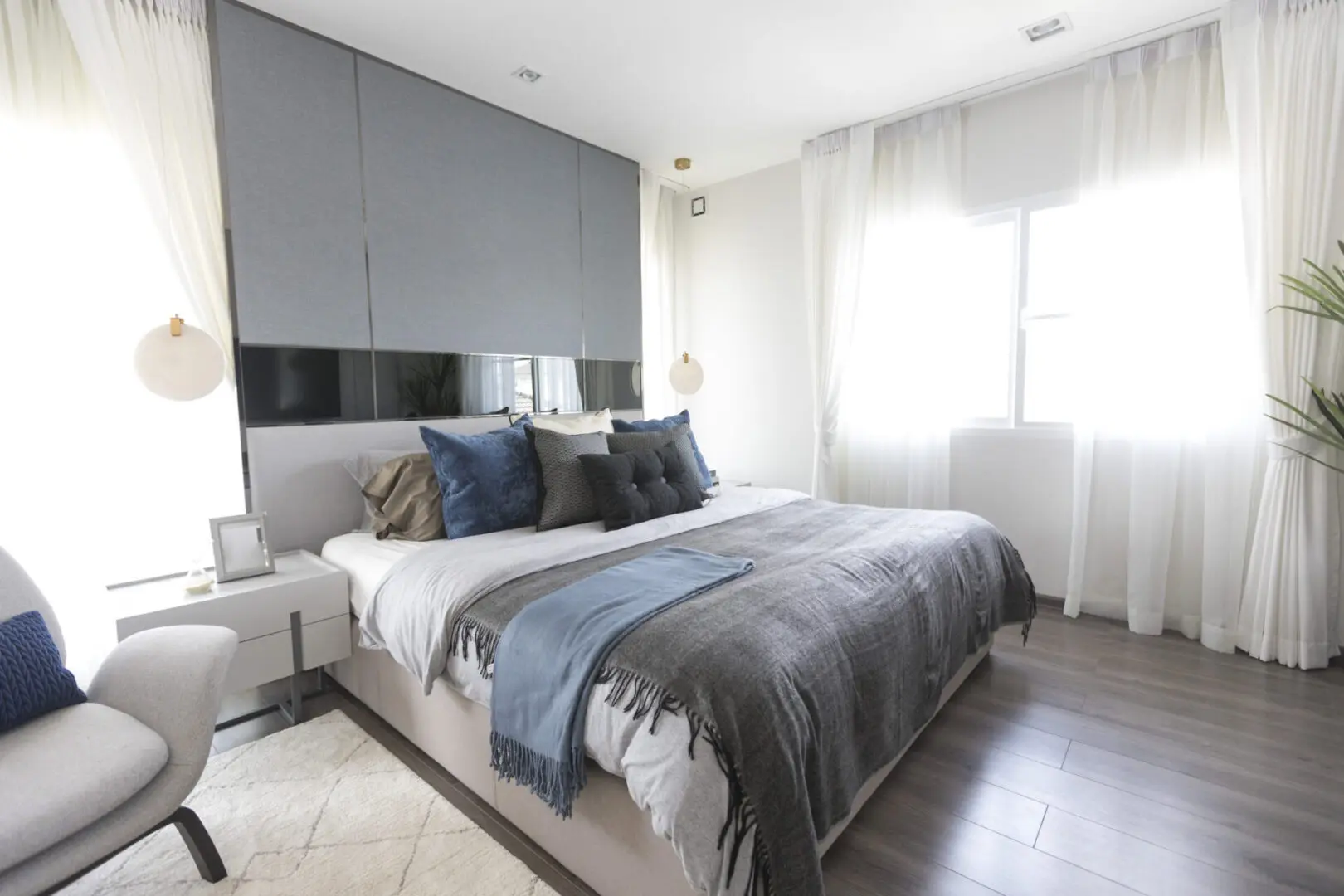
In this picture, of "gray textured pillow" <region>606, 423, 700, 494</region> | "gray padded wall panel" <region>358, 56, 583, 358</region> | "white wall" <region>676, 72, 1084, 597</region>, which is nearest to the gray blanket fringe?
"gray textured pillow" <region>606, 423, 700, 494</region>

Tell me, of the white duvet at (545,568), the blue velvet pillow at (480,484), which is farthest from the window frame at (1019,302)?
the blue velvet pillow at (480,484)

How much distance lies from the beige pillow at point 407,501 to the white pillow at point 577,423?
60cm

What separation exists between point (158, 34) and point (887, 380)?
3879 mm

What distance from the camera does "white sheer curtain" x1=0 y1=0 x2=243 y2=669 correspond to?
83.3 inches

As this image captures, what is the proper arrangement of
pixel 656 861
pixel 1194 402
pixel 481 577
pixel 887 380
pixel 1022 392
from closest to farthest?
pixel 656 861, pixel 481 577, pixel 1194 402, pixel 1022 392, pixel 887 380

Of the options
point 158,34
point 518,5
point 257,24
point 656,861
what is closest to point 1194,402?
point 656,861

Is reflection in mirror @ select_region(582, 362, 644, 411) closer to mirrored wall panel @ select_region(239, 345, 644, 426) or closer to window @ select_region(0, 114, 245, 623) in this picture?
mirrored wall panel @ select_region(239, 345, 644, 426)

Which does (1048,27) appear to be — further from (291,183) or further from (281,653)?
(281,653)

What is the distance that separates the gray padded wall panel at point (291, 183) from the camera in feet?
8.11

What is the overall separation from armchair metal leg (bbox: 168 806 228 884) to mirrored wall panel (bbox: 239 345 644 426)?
5.14 ft

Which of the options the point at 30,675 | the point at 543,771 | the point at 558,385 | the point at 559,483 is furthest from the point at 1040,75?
the point at 30,675

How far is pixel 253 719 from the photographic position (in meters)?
2.35

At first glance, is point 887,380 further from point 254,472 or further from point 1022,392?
point 254,472

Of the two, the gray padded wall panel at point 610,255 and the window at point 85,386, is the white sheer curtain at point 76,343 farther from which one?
the gray padded wall panel at point 610,255
